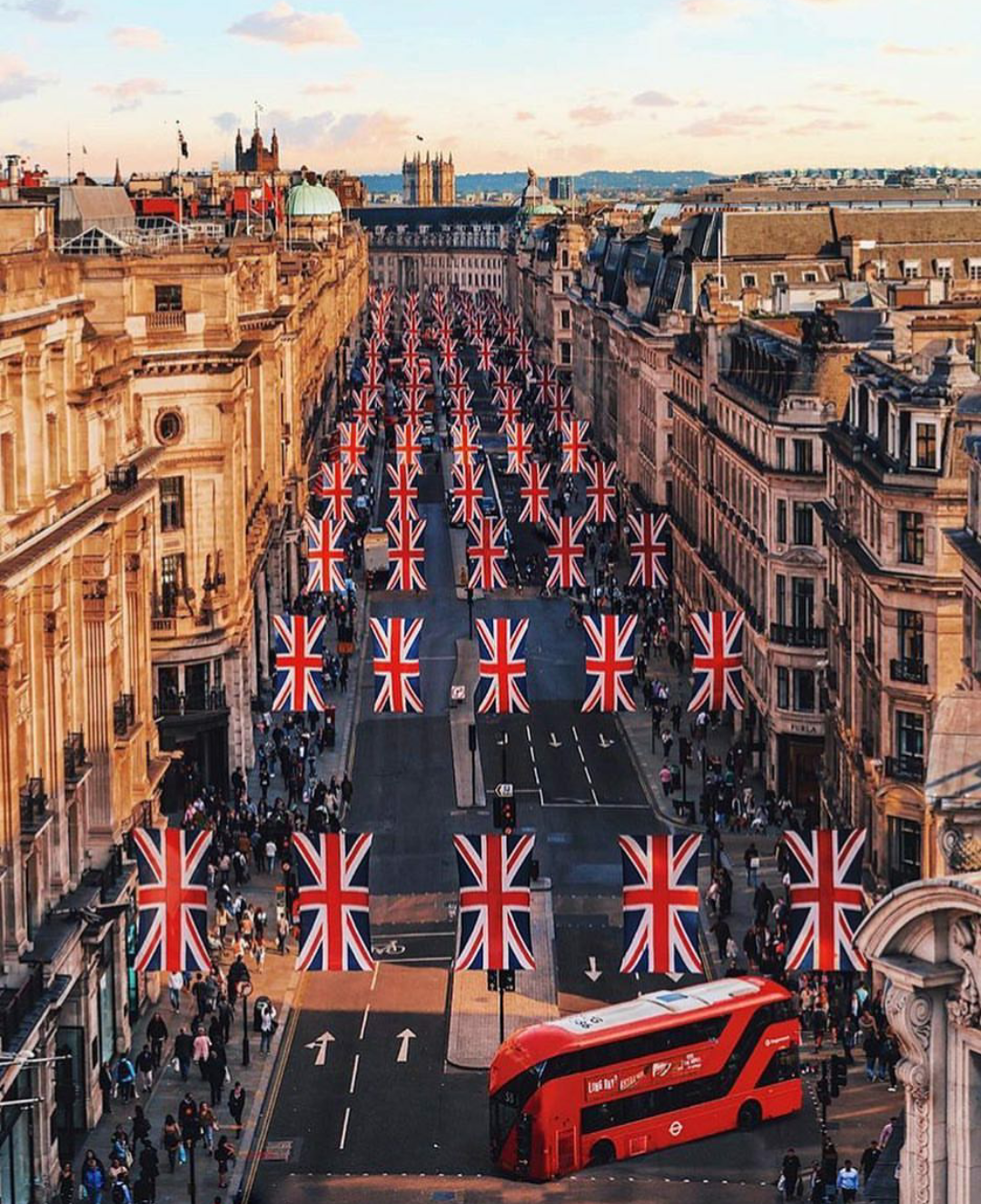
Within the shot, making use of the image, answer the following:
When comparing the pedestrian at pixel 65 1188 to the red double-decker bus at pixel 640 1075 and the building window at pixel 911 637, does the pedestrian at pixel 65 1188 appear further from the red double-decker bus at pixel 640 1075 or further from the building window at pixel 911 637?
the building window at pixel 911 637

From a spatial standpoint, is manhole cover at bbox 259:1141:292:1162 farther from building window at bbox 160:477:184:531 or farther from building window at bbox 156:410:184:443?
building window at bbox 156:410:184:443

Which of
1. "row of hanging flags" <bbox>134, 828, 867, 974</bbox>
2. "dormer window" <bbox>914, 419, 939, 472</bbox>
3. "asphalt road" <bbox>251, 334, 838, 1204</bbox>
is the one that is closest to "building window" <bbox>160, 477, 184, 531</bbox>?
"asphalt road" <bbox>251, 334, 838, 1204</bbox>

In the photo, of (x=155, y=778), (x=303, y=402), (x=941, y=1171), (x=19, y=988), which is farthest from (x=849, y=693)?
(x=303, y=402)

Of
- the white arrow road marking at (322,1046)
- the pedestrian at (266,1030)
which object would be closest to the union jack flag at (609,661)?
the white arrow road marking at (322,1046)

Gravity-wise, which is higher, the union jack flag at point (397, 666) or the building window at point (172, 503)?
the building window at point (172, 503)

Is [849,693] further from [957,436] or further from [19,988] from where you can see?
[19,988]
